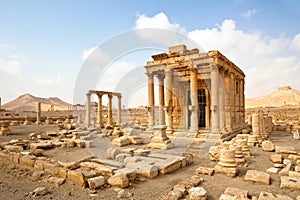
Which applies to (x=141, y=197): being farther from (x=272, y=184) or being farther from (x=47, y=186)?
(x=272, y=184)

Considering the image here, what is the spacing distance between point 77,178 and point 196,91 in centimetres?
978

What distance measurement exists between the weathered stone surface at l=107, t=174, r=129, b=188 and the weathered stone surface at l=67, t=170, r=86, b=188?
0.74 metres

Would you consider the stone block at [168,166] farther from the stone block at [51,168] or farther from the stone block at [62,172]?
the stone block at [51,168]

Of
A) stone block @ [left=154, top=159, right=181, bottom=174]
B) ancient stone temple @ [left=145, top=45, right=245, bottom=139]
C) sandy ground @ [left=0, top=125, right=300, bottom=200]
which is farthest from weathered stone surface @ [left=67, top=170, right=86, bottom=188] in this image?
ancient stone temple @ [left=145, top=45, right=245, bottom=139]

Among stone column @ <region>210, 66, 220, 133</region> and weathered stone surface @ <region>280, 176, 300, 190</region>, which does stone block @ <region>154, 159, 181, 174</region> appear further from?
stone column @ <region>210, 66, 220, 133</region>

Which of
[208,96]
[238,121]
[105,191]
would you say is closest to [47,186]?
[105,191]

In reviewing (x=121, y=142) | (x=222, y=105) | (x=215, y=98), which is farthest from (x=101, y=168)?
(x=222, y=105)

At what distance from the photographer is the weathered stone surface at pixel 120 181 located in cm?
540

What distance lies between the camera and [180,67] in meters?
14.4

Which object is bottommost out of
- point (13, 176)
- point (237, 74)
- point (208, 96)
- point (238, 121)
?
point (13, 176)

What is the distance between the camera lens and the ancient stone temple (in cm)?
1259

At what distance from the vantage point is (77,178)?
5.67 meters

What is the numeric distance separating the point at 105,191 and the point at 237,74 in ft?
51.8

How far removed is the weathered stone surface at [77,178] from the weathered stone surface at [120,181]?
739mm
